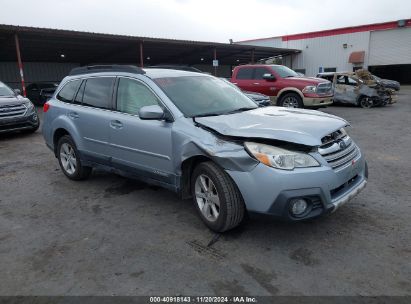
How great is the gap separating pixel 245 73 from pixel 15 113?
806 cm

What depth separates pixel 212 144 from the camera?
11.0 feet

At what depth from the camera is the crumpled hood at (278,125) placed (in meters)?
3.15

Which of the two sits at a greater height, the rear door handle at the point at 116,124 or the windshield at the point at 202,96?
the windshield at the point at 202,96

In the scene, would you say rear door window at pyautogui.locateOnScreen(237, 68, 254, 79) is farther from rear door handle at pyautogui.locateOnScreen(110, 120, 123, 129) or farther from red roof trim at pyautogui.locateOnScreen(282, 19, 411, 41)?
red roof trim at pyautogui.locateOnScreen(282, 19, 411, 41)

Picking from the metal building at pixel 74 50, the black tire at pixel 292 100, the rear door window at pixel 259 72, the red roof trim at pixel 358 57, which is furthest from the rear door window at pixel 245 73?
the red roof trim at pixel 358 57

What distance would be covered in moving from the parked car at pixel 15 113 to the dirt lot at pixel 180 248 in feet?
16.5

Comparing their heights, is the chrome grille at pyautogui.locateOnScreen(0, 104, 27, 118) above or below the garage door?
below

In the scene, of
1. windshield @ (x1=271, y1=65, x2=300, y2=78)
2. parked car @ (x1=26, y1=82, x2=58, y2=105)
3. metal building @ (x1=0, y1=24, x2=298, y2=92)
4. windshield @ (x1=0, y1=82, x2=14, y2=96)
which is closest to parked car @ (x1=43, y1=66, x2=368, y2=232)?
windshield @ (x1=0, y1=82, x2=14, y2=96)

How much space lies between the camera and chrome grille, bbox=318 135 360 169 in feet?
10.6

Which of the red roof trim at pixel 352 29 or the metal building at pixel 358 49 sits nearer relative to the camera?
the red roof trim at pixel 352 29

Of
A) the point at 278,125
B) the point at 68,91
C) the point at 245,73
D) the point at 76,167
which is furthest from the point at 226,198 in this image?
the point at 245,73

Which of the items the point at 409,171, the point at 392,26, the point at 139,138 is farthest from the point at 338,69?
the point at 139,138

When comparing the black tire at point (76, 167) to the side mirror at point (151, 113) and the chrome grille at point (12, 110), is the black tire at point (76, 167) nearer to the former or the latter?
the side mirror at point (151, 113)

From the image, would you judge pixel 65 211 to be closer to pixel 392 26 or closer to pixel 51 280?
pixel 51 280
